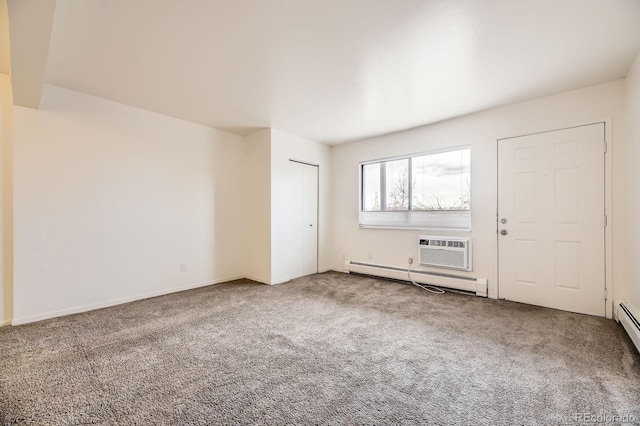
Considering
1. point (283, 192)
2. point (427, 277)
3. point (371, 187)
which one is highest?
point (371, 187)

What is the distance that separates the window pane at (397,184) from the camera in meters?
4.63

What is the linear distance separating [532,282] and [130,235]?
200 inches

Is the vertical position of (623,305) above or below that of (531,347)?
above

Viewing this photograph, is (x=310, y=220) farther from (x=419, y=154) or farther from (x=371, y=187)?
(x=419, y=154)

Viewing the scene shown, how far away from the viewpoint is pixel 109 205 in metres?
3.34

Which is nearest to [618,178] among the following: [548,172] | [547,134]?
[548,172]

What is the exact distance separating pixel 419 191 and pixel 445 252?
3.47 feet

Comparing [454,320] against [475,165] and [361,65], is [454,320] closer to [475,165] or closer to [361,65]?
[475,165]

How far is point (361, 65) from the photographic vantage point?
2553 millimetres

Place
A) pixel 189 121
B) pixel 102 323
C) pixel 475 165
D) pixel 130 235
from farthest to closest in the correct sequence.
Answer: pixel 189 121
pixel 475 165
pixel 130 235
pixel 102 323

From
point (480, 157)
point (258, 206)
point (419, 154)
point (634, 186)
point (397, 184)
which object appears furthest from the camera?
point (397, 184)

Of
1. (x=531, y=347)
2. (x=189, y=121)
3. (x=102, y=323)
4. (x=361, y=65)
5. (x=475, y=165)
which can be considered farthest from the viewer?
(x=189, y=121)

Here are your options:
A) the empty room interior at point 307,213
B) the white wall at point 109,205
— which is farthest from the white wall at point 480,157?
the white wall at point 109,205

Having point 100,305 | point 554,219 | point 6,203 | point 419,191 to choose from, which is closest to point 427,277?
point 419,191
